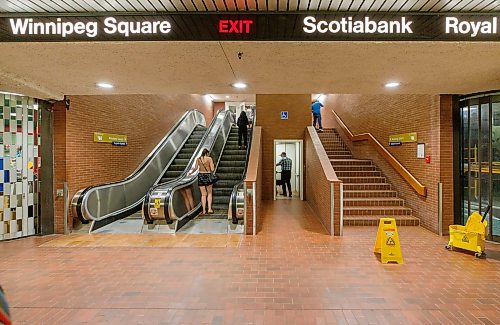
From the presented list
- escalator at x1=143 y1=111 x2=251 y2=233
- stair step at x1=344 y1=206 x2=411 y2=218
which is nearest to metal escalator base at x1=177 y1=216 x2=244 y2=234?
escalator at x1=143 y1=111 x2=251 y2=233

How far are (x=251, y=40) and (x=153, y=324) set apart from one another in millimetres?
3007

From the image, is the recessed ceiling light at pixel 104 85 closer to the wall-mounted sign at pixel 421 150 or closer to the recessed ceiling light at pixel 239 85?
the recessed ceiling light at pixel 239 85

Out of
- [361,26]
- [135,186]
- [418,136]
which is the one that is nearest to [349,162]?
[418,136]

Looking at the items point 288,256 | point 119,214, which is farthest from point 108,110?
point 288,256

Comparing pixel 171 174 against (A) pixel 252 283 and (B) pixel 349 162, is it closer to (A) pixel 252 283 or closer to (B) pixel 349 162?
(B) pixel 349 162

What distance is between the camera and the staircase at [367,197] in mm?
7203

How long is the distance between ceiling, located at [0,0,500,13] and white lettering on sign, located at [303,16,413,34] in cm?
11

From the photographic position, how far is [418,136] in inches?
281

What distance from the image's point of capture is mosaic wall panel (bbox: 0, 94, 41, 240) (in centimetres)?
596

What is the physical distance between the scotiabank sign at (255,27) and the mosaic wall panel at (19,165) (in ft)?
10.7

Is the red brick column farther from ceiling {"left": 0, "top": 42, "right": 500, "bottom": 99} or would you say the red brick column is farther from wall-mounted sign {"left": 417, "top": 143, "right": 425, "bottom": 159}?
wall-mounted sign {"left": 417, "top": 143, "right": 425, "bottom": 159}

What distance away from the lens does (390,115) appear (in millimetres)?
8539

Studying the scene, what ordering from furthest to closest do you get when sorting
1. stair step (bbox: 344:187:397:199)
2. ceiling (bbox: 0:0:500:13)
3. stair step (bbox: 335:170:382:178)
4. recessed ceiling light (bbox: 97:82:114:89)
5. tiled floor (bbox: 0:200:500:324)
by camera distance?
stair step (bbox: 335:170:382:178) < stair step (bbox: 344:187:397:199) < recessed ceiling light (bbox: 97:82:114:89) < tiled floor (bbox: 0:200:500:324) < ceiling (bbox: 0:0:500:13)

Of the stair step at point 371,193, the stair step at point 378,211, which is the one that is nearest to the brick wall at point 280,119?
the stair step at point 371,193
